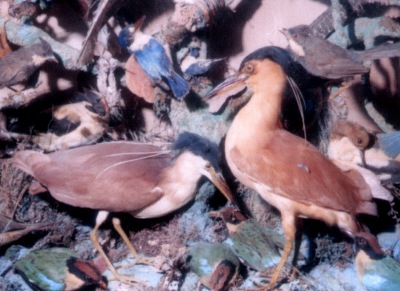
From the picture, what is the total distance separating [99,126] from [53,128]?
0.85ft

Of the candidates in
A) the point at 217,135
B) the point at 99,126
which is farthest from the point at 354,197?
the point at 99,126

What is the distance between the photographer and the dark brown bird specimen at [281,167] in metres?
1.89

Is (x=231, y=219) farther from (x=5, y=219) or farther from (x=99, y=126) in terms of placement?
(x=5, y=219)

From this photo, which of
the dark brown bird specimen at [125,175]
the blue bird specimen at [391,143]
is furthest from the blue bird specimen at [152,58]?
the blue bird specimen at [391,143]

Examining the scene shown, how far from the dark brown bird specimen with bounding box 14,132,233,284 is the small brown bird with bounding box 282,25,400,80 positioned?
0.65m

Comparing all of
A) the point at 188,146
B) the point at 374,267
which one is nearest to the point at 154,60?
the point at 188,146

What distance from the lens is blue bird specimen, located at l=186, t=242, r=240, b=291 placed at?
1.90 m

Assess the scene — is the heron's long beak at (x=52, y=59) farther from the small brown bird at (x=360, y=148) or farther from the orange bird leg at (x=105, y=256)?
the small brown bird at (x=360, y=148)

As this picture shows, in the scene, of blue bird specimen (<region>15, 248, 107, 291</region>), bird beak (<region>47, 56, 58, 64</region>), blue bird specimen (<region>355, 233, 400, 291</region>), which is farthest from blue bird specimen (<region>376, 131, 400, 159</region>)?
bird beak (<region>47, 56, 58, 64</region>)

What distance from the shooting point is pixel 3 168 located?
2244 mm

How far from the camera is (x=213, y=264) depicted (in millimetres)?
1952

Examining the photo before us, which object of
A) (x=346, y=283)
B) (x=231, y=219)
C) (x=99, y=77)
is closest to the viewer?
(x=346, y=283)

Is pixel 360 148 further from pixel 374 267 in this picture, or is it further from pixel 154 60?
pixel 154 60

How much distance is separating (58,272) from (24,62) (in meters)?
1.10
